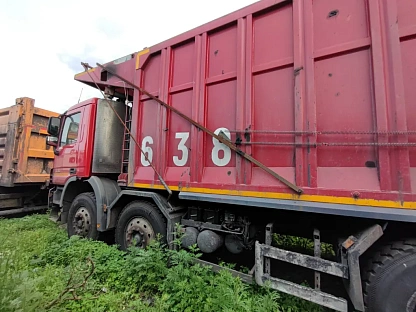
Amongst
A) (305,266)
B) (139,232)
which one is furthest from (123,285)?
(305,266)

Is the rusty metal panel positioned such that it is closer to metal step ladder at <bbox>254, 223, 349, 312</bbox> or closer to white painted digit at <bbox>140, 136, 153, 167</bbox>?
white painted digit at <bbox>140, 136, 153, 167</bbox>

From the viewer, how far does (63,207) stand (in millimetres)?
4641

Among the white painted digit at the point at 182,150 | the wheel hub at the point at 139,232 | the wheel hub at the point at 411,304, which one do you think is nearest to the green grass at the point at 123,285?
the wheel hub at the point at 139,232

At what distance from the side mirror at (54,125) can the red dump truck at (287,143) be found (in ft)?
6.52

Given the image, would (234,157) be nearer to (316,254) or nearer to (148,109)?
(316,254)

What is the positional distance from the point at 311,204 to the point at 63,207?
4.76 m

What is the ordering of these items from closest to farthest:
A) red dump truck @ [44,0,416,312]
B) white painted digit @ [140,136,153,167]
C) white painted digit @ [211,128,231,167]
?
red dump truck @ [44,0,416,312] → white painted digit @ [211,128,231,167] → white painted digit @ [140,136,153,167]

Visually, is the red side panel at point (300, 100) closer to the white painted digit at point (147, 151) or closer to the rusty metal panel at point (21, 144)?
the white painted digit at point (147, 151)

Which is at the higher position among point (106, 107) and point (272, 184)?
point (106, 107)

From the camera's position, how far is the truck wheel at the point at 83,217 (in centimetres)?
401

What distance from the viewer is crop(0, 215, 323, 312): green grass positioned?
6.68 ft

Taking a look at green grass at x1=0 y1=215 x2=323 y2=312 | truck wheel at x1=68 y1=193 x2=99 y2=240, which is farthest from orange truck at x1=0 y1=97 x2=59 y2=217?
green grass at x1=0 y1=215 x2=323 y2=312

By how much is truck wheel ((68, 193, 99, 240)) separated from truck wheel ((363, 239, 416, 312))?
3.99 metres

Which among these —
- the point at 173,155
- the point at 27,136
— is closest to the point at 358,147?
the point at 173,155
